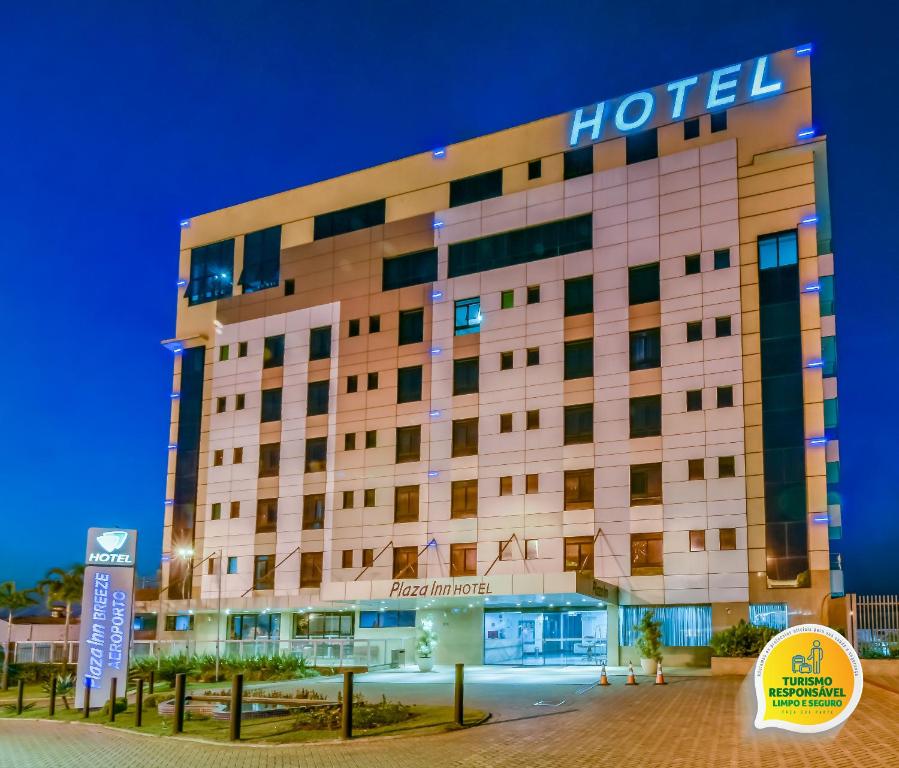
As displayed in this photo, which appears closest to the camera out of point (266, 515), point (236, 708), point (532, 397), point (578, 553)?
point (236, 708)

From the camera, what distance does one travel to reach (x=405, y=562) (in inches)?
2242

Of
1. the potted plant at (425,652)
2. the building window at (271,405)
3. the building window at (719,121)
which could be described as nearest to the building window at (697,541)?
the potted plant at (425,652)

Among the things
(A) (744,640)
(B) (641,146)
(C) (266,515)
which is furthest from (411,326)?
(A) (744,640)

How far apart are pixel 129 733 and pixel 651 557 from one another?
30773 millimetres

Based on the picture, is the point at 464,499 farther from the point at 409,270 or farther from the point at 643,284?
the point at 643,284

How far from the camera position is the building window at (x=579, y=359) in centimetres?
5372

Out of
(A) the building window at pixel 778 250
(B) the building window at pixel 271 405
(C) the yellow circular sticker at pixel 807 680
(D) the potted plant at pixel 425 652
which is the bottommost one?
(D) the potted plant at pixel 425 652

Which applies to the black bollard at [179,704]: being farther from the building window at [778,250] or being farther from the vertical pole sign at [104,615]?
the building window at [778,250]

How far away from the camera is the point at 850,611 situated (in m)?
33.3

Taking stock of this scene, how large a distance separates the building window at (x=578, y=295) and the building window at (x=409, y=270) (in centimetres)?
858

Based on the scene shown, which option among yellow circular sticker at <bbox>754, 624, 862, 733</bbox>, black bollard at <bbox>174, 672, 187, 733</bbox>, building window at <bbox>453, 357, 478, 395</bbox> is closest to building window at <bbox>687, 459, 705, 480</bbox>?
building window at <bbox>453, 357, 478, 395</bbox>

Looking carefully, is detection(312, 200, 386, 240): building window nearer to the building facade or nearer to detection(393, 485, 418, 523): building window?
the building facade

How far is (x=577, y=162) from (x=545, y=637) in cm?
2460

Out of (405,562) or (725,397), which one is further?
(405,562)
